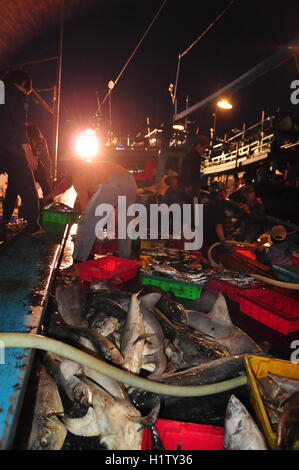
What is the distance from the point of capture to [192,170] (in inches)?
356

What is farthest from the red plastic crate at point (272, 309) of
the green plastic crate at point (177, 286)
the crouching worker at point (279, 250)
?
the crouching worker at point (279, 250)

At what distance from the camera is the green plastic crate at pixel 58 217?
7.26m

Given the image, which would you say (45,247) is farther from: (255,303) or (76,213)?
(255,303)

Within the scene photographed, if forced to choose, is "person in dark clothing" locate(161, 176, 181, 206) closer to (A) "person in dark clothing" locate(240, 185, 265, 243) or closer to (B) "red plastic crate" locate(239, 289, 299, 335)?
(A) "person in dark clothing" locate(240, 185, 265, 243)

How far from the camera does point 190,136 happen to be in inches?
730

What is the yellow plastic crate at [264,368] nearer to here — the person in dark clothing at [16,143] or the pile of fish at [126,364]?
the pile of fish at [126,364]

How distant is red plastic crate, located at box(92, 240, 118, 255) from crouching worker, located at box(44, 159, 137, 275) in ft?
3.00

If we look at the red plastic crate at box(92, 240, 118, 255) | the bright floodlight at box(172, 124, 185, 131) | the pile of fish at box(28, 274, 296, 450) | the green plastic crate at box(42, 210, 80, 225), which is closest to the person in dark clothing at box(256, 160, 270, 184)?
the bright floodlight at box(172, 124, 185, 131)

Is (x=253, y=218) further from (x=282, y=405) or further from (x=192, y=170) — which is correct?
(x=282, y=405)

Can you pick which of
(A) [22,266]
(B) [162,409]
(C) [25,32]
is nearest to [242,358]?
(B) [162,409]

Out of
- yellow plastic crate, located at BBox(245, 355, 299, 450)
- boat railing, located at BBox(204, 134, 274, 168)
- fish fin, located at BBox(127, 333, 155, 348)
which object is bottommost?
yellow plastic crate, located at BBox(245, 355, 299, 450)

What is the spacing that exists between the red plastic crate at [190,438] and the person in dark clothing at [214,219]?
6939 millimetres

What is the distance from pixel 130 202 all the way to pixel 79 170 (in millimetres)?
1299

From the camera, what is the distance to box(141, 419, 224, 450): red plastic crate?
6.12ft
